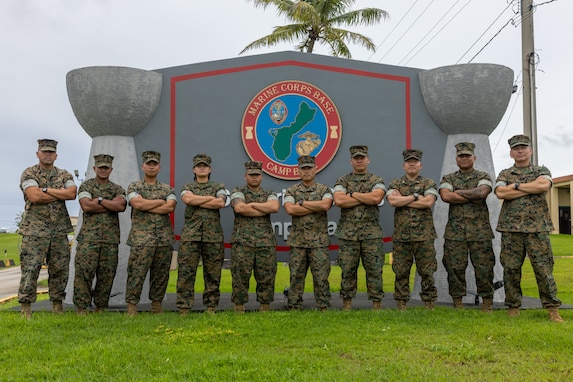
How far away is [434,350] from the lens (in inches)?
147

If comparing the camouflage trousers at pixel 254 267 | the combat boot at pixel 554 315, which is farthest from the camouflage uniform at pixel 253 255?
the combat boot at pixel 554 315

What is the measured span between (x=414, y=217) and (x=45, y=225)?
3963 mm

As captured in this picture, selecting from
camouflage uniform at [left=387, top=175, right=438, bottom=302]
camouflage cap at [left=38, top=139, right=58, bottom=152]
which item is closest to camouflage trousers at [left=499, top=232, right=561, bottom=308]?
camouflage uniform at [left=387, top=175, right=438, bottom=302]

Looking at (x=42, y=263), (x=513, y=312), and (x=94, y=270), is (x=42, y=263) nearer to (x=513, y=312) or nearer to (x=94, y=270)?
(x=94, y=270)

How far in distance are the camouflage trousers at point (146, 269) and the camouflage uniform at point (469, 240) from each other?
122 inches

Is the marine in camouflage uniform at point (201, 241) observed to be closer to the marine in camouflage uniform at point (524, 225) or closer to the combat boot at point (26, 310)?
the combat boot at point (26, 310)

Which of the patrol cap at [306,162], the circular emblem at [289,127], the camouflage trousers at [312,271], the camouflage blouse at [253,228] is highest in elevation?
the circular emblem at [289,127]

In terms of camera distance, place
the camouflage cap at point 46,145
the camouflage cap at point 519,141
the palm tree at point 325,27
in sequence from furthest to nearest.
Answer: the palm tree at point 325,27, the camouflage cap at point 46,145, the camouflage cap at point 519,141

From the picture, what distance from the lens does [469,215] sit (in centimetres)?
525

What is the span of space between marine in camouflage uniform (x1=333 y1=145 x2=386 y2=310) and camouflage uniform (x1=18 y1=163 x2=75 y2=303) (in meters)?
3.01

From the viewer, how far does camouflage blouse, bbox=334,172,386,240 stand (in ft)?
17.1

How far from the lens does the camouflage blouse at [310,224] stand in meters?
5.24

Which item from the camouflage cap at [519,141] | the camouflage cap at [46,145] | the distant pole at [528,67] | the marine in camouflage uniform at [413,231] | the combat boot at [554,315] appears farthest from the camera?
the distant pole at [528,67]

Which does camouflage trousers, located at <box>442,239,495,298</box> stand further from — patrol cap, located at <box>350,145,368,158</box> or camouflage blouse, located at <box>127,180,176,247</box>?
camouflage blouse, located at <box>127,180,176,247</box>
